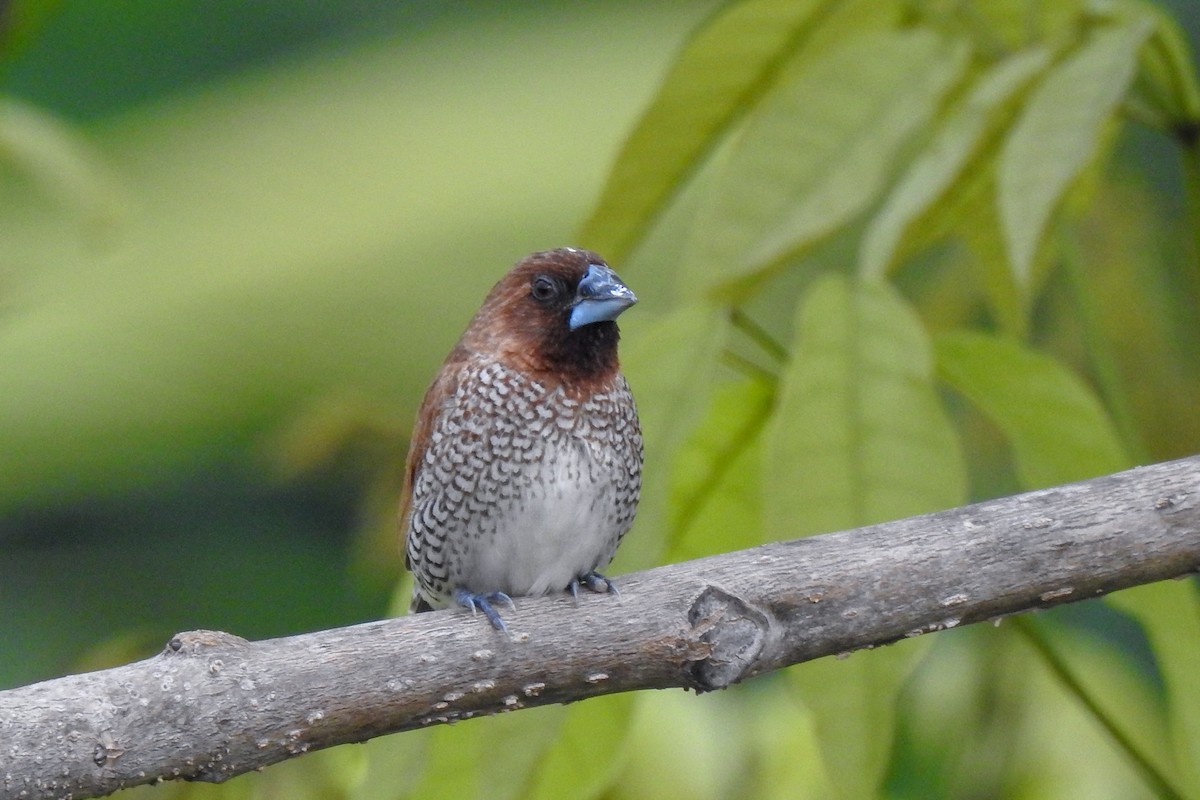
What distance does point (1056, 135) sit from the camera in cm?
142

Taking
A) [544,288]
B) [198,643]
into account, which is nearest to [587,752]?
[198,643]

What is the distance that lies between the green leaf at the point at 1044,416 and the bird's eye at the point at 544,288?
1.94 ft

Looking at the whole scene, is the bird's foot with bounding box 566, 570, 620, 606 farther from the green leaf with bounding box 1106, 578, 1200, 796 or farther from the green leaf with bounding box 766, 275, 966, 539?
the green leaf with bounding box 1106, 578, 1200, 796

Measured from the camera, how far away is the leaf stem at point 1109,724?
1466mm

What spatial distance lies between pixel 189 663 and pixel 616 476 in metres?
0.74

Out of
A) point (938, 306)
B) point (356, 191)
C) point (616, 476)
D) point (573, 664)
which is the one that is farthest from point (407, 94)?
point (573, 664)

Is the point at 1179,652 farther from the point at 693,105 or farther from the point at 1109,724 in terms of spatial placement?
the point at 693,105

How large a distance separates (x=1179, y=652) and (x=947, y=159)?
0.58 meters

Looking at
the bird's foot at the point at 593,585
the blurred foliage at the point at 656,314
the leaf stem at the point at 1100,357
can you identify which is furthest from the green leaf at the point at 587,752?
the leaf stem at the point at 1100,357

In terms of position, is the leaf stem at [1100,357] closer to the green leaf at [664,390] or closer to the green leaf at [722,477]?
the green leaf at [722,477]

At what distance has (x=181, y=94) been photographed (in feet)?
16.6

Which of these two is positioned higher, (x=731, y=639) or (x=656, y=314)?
(x=656, y=314)

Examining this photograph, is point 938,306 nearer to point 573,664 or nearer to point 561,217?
point 573,664

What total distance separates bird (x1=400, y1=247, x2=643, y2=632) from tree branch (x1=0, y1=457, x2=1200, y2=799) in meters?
0.41
